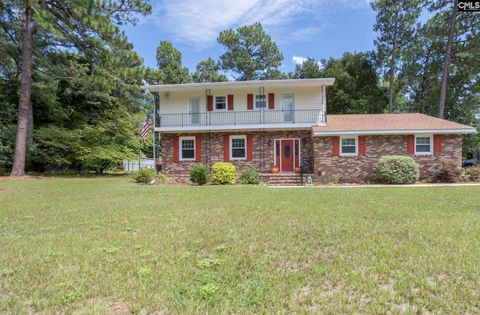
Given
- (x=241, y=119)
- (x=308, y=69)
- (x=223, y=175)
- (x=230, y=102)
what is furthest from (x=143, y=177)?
(x=308, y=69)

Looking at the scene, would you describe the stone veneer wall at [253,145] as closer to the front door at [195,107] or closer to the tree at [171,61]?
the front door at [195,107]

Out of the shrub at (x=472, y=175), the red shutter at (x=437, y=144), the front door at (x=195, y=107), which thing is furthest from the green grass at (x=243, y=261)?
the front door at (x=195, y=107)

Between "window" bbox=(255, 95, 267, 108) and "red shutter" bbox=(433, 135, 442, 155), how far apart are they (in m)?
9.13

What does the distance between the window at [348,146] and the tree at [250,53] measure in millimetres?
18768

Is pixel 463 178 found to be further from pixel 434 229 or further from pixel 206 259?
pixel 206 259

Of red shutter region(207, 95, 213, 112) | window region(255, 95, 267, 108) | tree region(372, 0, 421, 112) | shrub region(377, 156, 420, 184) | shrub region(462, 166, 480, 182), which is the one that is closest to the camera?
shrub region(377, 156, 420, 184)

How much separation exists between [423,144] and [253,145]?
8.88 metres

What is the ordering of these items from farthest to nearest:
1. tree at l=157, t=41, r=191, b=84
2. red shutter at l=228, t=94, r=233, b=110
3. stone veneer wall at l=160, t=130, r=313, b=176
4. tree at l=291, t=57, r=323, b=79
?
tree at l=157, t=41, r=191, b=84
tree at l=291, t=57, r=323, b=79
red shutter at l=228, t=94, r=233, b=110
stone veneer wall at l=160, t=130, r=313, b=176

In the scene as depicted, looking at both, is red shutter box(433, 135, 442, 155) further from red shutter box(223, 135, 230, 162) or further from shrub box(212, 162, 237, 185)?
red shutter box(223, 135, 230, 162)

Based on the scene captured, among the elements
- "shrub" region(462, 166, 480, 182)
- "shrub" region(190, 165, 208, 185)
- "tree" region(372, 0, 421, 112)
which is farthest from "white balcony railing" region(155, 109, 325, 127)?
"tree" region(372, 0, 421, 112)

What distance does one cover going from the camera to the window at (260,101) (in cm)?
1842

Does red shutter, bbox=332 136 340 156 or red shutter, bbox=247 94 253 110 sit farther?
red shutter, bbox=247 94 253 110

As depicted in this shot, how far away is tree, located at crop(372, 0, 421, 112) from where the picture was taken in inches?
1009

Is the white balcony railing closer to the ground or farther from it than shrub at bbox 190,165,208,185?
farther from it
